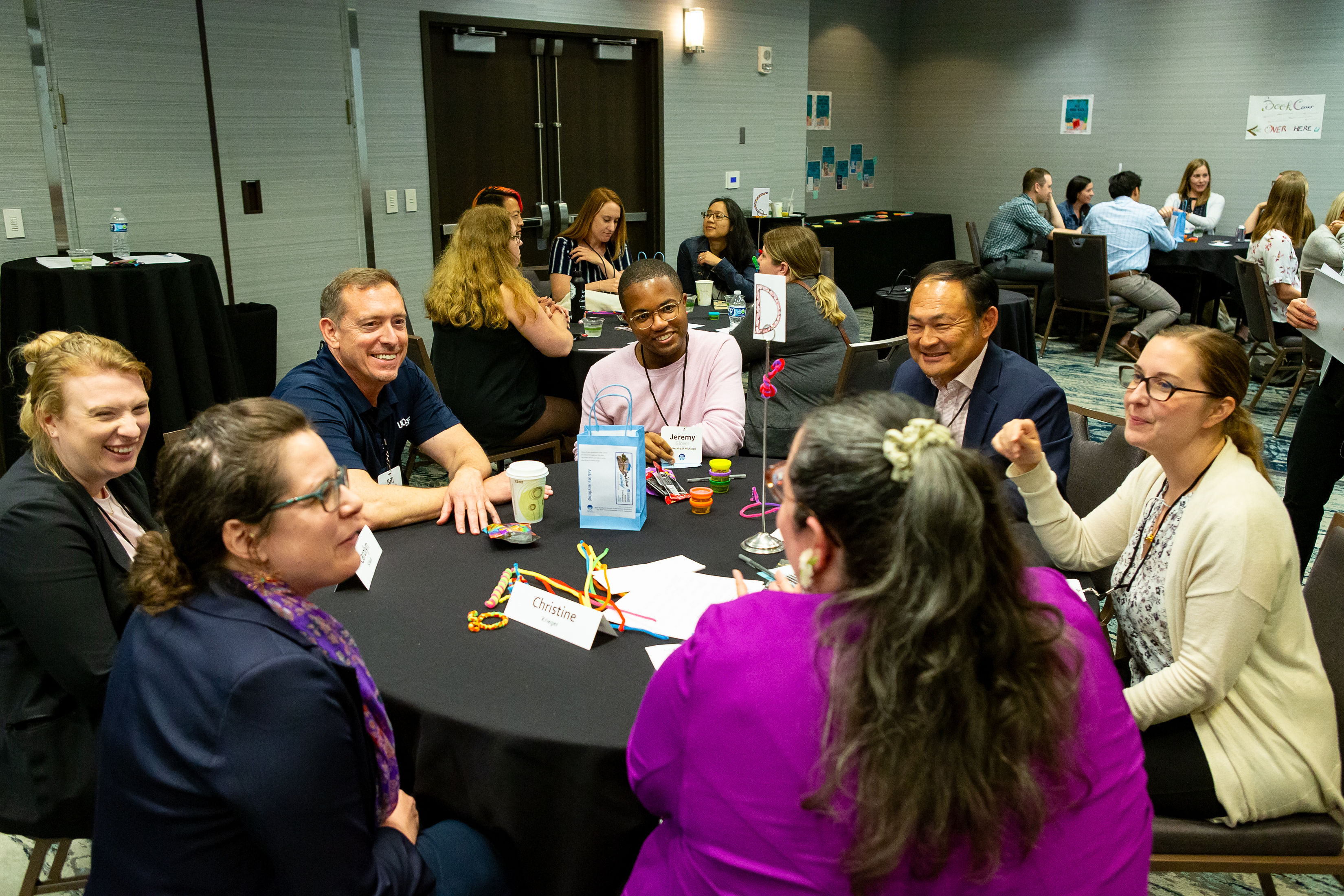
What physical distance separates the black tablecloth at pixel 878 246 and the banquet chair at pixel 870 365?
222 inches

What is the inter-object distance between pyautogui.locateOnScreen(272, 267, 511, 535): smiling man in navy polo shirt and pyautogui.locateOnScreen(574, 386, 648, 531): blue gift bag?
0.25 m

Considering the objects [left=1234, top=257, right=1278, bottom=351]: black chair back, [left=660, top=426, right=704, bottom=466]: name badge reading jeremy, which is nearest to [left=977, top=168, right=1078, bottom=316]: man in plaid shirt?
[left=1234, top=257, right=1278, bottom=351]: black chair back

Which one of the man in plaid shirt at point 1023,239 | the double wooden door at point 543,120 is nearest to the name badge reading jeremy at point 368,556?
the double wooden door at point 543,120

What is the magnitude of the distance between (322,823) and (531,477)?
3.61ft

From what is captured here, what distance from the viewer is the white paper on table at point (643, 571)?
1.95m

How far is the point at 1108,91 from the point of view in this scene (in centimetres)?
978

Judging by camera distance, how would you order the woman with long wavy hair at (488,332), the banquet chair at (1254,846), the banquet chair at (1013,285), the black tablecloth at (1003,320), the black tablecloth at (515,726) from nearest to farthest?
1. the black tablecloth at (515,726)
2. the banquet chair at (1254,846)
3. the woman with long wavy hair at (488,332)
4. the black tablecloth at (1003,320)
5. the banquet chair at (1013,285)

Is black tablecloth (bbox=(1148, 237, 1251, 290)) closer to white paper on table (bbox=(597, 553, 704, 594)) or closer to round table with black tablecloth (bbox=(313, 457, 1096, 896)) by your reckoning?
white paper on table (bbox=(597, 553, 704, 594))

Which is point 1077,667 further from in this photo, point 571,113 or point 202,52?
point 571,113

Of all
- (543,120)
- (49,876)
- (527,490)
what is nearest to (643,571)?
(527,490)

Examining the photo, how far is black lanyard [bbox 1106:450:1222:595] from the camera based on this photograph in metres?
1.83

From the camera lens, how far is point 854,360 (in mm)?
3496

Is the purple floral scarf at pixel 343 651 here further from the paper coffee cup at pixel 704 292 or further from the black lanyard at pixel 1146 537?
the paper coffee cup at pixel 704 292

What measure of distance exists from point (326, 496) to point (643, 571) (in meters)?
0.81
